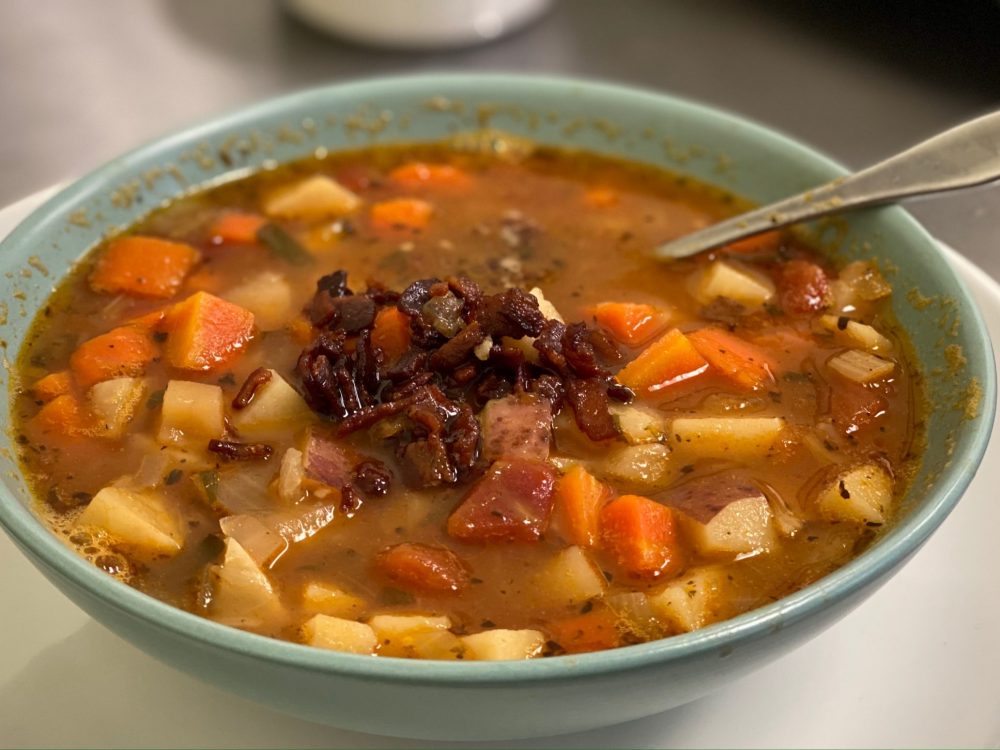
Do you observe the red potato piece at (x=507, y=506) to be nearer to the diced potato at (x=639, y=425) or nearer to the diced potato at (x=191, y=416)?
the diced potato at (x=639, y=425)

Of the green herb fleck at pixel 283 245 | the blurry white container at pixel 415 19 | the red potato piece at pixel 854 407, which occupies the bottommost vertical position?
the red potato piece at pixel 854 407

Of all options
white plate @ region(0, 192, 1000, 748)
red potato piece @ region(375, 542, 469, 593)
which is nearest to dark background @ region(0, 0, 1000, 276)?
Answer: white plate @ region(0, 192, 1000, 748)

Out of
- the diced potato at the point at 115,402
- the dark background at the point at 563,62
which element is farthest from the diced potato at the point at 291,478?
the dark background at the point at 563,62

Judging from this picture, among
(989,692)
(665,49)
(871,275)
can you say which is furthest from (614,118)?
(665,49)

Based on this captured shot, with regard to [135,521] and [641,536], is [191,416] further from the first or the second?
[641,536]

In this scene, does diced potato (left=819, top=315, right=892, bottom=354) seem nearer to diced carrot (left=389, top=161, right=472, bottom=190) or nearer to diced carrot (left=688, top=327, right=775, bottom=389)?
diced carrot (left=688, top=327, right=775, bottom=389)

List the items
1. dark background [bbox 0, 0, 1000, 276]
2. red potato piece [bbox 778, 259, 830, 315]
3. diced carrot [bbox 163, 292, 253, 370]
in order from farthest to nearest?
dark background [bbox 0, 0, 1000, 276] → red potato piece [bbox 778, 259, 830, 315] → diced carrot [bbox 163, 292, 253, 370]
